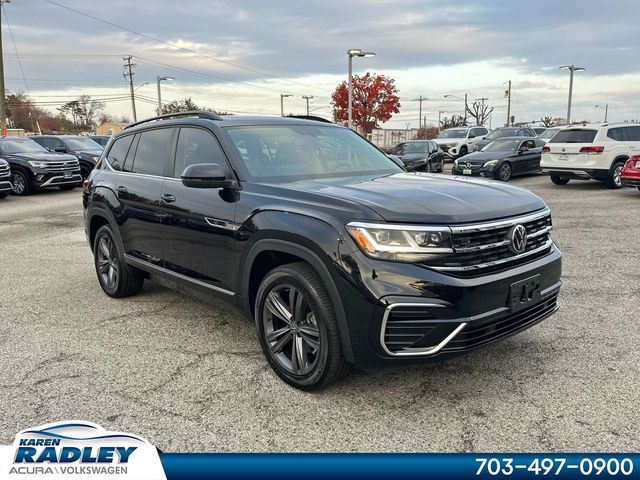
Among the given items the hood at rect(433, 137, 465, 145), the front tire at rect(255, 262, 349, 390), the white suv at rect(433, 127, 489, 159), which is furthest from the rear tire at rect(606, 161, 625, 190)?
the front tire at rect(255, 262, 349, 390)

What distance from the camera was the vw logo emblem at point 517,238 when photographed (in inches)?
127

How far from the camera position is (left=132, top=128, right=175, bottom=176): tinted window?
4719mm

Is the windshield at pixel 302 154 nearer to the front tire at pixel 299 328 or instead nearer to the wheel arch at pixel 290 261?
the wheel arch at pixel 290 261

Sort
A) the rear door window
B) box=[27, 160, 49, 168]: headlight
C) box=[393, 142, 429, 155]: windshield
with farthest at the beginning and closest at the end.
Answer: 1. box=[393, 142, 429, 155]: windshield
2. box=[27, 160, 49, 168]: headlight
3. the rear door window

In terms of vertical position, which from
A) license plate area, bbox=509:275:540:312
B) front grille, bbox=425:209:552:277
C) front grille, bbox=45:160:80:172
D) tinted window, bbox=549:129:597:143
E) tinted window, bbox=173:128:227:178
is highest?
tinted window, bbox=173:128:227:178

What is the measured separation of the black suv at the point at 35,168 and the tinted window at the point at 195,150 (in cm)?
1384

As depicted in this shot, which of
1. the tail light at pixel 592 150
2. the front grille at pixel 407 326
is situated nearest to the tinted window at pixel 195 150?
the front grille at pixel 407 326

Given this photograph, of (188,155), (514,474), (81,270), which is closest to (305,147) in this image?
(188,155)

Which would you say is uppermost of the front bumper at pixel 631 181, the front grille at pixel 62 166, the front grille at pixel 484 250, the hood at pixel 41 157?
the front grille at pixel 484 250

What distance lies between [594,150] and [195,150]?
13.1 m

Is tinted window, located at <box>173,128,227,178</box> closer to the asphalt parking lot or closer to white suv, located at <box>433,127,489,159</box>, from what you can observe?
the asphalt parking lot

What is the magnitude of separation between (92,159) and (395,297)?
61.9ft

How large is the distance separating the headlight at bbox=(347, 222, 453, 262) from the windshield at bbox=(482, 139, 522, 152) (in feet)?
52.7

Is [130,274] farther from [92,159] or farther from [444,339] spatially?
[92,159]
